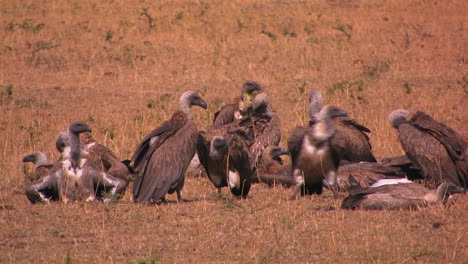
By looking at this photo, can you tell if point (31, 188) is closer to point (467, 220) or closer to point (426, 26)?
point (467, 220)

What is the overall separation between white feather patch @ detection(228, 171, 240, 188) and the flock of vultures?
0.4 inches

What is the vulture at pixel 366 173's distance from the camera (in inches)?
389

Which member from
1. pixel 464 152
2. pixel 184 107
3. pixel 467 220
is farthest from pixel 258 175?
pixel 467 220

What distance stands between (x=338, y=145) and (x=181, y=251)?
9.11 ft

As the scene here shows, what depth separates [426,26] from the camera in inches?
857

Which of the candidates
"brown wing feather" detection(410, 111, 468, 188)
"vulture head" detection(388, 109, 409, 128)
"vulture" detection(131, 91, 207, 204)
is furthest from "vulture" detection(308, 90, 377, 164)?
"vulture" detection(131, 91, 207, 204)

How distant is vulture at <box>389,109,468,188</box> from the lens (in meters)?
9.79

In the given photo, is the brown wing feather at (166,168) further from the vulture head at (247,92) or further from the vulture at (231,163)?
the vulture head at (247,92)

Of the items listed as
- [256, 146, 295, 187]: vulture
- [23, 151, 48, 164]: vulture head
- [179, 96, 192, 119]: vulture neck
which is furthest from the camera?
[256, 146, 295, 187]: vulture

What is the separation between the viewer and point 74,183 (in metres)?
9.55

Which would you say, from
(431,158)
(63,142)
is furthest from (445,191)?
(63,142)

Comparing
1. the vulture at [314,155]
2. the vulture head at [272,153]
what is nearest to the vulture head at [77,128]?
the vulture at [314,155]

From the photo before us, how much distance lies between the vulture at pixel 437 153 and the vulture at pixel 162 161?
228 cm

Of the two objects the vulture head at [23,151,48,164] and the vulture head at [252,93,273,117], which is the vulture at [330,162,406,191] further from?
the vulture head at [23,151,48,164]
